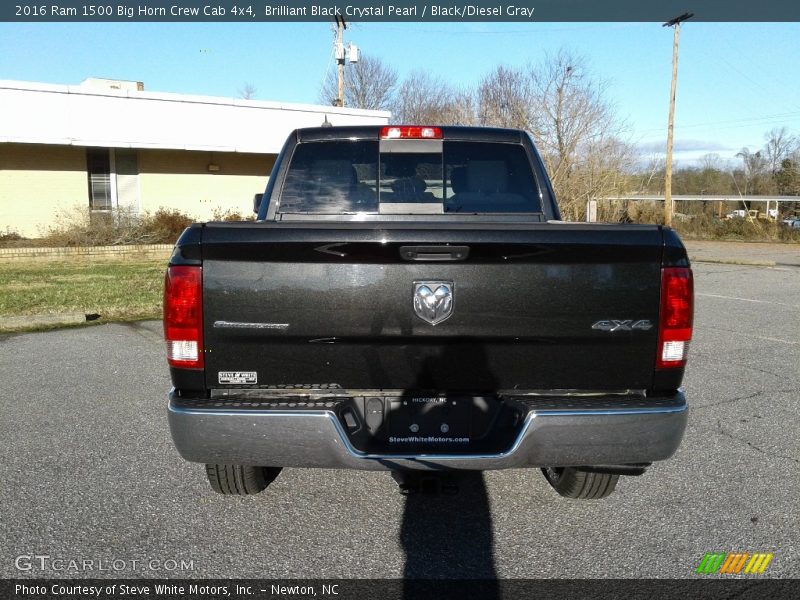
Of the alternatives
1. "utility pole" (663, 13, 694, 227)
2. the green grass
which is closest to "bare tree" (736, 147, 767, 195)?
"utility pole" (663, 13, 694, 227)

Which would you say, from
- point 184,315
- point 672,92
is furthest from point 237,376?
point 672,92

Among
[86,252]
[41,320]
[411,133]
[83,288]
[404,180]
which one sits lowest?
[41,320]

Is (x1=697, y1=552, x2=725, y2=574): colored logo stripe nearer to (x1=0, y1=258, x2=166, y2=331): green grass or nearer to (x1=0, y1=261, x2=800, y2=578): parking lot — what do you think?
(x1=0, y1=261, x2=800, y2=578): parking lot

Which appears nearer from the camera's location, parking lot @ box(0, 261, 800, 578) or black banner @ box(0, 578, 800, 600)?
black banner @ box(0, 578, 800, 600)

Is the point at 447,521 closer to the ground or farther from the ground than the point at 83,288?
closer to the ground

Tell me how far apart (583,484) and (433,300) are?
1.47 meters

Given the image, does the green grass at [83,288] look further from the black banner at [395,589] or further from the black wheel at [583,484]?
the black wheel at [583,484]

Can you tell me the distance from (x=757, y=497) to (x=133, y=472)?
11.7ft

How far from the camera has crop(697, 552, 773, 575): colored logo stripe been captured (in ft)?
9.70

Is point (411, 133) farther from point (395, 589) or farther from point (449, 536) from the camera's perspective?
point (395, 589)

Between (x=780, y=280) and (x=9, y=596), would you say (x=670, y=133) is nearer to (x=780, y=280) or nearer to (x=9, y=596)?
(x=780, y=280)

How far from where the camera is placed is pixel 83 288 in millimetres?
11461

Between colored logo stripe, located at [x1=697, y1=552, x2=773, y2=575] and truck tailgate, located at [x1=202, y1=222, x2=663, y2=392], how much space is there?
0.98 metres

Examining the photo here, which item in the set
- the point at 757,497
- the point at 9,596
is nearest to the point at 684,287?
the point at 757,497
